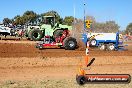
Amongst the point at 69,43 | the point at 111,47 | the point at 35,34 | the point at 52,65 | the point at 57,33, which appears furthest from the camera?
the point at 35,34

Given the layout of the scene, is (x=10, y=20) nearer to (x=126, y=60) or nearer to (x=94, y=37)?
(x=94, y=37)

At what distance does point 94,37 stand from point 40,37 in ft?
15.6

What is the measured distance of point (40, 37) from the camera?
30.0m

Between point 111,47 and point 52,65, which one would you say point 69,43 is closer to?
point 111,47

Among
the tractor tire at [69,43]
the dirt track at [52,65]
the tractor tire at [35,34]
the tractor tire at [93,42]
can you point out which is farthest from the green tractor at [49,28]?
the dirt track at [52,65]

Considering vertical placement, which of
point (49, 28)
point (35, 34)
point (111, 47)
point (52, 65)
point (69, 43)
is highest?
point (49, 28)

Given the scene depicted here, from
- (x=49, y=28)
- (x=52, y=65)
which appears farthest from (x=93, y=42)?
(x=52, y=65)

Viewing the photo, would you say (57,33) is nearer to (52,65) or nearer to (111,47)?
(111,47)

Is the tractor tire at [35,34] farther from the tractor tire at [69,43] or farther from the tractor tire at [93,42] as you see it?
the tractor tire at [69,43]

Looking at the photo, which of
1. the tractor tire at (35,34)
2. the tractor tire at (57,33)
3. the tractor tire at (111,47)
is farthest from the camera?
the tractor tire at (35,34)

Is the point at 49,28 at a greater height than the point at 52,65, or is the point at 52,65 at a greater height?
the point at 49,28

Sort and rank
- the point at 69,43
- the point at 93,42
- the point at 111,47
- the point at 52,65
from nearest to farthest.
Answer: the point at 52,65 → the point at 69,43 → the point at 111,47 → the point at 93,42

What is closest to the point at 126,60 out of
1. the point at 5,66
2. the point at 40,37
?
the point at 5,66

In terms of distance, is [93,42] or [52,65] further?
[93,42]
